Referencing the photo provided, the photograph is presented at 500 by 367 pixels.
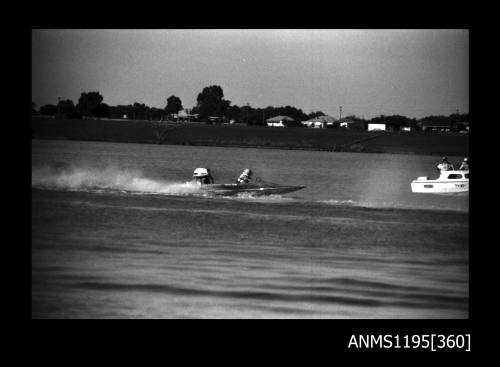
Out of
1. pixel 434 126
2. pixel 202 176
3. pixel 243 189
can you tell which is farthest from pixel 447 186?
pixel 434 126

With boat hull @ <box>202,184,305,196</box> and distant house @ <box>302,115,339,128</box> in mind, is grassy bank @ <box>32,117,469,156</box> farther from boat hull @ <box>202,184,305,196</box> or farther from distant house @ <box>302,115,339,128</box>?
boat hull @ <box>202,184,305,196</box>

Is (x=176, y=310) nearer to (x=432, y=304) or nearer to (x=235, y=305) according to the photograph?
(x=235, y=305)

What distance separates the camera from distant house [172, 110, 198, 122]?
67.6 meters

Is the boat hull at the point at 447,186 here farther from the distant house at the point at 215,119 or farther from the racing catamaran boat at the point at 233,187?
the distant house at the point at 215,119

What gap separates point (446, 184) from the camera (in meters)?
33.6

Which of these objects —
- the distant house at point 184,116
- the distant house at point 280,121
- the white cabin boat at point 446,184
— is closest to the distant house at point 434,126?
the distant house at point 280,121

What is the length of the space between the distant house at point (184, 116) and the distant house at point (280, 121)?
8.59 meters

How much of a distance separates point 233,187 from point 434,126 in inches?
1409

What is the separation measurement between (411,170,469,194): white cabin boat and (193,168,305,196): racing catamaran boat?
20.1ft

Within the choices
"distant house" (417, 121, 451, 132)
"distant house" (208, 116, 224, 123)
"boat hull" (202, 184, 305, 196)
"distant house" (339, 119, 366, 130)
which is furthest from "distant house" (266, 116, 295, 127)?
"boat hull" (202, 184, 305, 196)

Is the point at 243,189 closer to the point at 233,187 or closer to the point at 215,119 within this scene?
the point at 233,187

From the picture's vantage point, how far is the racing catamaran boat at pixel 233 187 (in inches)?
1198
